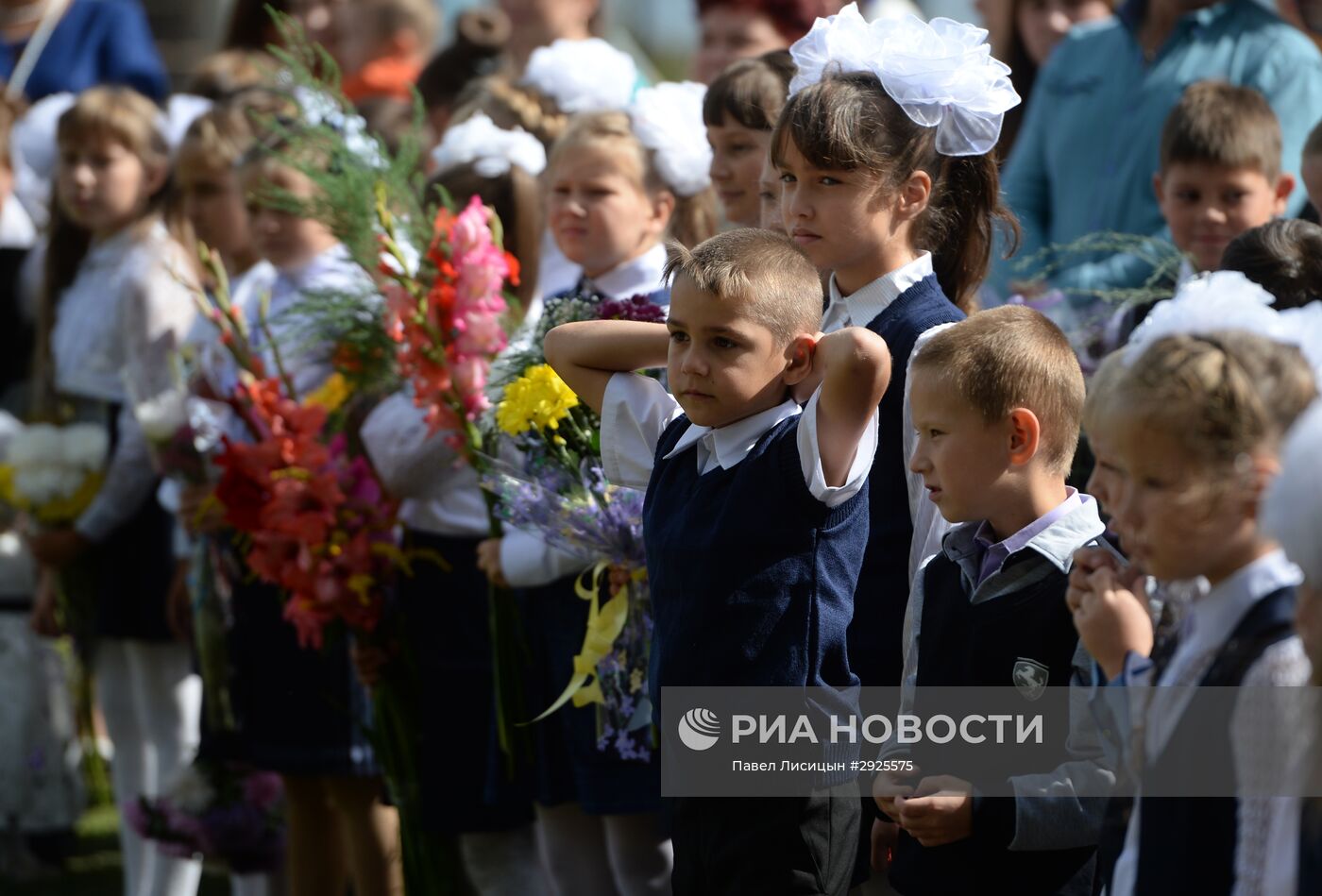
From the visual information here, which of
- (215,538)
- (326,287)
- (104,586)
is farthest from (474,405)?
(104,586)

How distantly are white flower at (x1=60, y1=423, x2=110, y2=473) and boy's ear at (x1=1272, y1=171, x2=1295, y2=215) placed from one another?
3596 millimetres

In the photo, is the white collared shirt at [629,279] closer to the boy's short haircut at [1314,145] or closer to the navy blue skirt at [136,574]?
the boy's short haircut at [1314,145]

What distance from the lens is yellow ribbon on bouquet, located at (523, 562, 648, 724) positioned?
3.54 m

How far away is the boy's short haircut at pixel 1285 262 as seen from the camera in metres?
3.00

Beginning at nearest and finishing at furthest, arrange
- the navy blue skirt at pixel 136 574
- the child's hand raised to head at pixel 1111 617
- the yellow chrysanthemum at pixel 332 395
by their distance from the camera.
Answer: the child's hand raised to head at pixel 1111 617 → the yellow chrysanthemum at pixel 332 395 → the navy blue skirt at pixel 136 574

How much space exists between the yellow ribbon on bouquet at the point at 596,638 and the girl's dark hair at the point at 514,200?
4.13 ft

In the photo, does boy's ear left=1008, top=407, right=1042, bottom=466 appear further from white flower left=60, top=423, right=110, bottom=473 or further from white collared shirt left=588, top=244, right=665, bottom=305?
white flower left=60, top=423, right=110, bottom=473

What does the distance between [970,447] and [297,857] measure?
270cm

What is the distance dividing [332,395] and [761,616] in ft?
6.33

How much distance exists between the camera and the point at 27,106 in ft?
24.2

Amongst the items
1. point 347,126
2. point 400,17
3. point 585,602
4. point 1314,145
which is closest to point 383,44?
point 400,17

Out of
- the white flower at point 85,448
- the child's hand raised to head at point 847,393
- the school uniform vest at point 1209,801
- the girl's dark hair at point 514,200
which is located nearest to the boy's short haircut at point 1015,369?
the child's hand raised to head at point 847,393

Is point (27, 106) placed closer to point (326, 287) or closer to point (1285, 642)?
point (326, 287)

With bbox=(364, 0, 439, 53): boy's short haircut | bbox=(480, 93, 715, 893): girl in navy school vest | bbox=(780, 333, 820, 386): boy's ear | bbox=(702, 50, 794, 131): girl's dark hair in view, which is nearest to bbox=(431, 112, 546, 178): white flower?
bbox=(480, 93, 715, 893): girl in navy school vest
